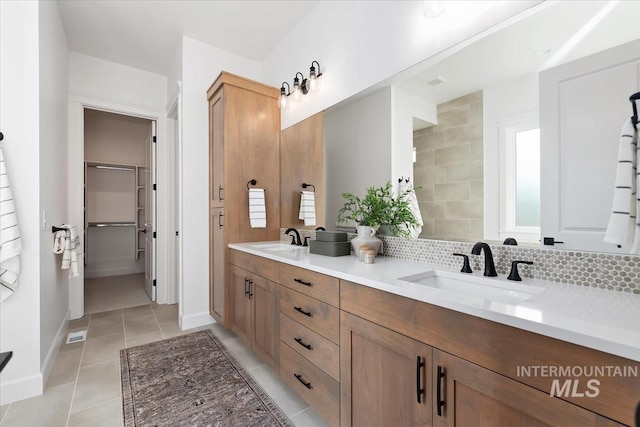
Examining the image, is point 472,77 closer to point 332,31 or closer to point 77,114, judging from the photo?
point 332,31

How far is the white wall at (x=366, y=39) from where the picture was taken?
1.45m

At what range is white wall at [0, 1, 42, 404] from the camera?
1753mm

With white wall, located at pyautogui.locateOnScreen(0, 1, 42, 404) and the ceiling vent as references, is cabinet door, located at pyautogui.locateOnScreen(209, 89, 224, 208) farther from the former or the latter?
the ceiling vent

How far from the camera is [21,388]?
5.82ft

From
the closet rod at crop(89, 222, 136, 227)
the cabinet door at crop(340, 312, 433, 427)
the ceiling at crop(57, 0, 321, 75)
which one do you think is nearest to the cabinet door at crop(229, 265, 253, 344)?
the cabinet door at crop(340, 312, 433, 427)

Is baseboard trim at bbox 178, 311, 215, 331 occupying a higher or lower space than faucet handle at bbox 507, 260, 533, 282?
lower

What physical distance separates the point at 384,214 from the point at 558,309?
1046 mm

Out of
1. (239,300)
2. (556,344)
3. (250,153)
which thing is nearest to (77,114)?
(250,153)

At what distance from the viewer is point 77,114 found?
3.23m

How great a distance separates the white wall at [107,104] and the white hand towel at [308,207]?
79.8 inches

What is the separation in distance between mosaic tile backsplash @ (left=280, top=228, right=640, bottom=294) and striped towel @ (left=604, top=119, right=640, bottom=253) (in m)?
0.08

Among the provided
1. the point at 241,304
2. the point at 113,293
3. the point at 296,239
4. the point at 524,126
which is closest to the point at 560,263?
the point at 524,126

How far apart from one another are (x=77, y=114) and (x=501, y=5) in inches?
160

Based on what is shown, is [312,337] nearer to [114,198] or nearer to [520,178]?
[520,178]
